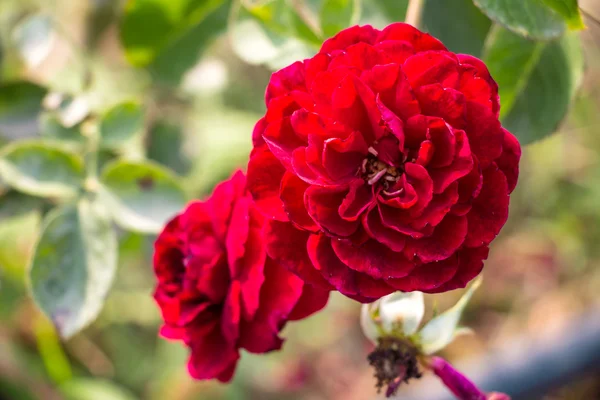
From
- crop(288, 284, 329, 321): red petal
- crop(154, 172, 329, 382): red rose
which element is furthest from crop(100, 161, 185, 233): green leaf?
crop(288, 284, 329, 321): red petal

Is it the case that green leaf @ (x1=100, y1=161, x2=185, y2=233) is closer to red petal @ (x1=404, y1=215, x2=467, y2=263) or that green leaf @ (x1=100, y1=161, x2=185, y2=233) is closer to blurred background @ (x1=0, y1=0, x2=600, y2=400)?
blurred background @ (x1=0, y1=0, x2=600, y2=400)

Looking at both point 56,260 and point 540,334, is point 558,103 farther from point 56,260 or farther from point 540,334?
point 540,334

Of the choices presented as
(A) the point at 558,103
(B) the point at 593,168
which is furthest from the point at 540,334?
(A) the point at 558,103

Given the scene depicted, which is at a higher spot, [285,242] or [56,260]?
[285,242]

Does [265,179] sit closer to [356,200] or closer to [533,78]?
[356,200]

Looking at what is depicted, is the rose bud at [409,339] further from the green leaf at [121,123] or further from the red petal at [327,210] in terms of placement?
the green leaf at [121,123]

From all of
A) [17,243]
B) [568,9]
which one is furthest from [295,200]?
[17,243]
